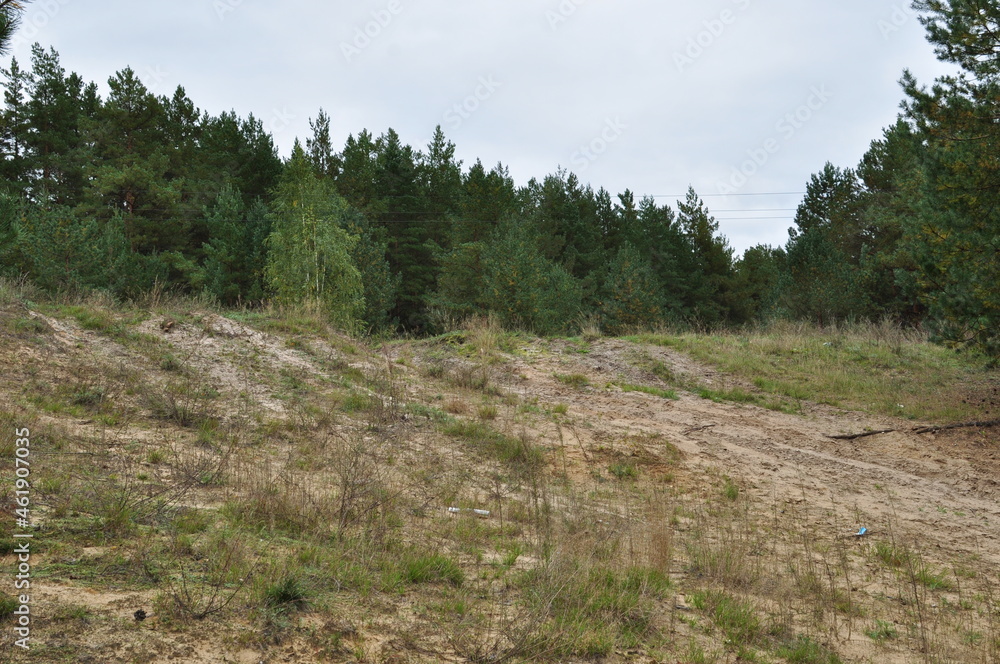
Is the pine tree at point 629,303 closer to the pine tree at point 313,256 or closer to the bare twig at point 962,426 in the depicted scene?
the pine tree at point 313,256

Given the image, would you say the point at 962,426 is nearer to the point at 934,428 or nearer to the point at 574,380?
the point at 934,428

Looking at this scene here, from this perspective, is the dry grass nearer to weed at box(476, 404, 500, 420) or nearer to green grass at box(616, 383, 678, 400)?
weed at box(476, 404, 500, 420)

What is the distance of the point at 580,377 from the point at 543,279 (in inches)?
460

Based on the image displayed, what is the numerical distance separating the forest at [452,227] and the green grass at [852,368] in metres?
1.38

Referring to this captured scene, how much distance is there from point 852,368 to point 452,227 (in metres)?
25.5

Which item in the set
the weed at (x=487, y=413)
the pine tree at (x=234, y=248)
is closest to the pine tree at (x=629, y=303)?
the weed at (x=487, y=413)

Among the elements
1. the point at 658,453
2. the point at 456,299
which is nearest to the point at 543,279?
the point at 456,299

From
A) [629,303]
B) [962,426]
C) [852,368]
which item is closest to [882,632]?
[962,426]

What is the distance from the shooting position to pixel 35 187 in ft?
105

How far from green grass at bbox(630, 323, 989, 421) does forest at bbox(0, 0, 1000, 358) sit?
1385 millimetres

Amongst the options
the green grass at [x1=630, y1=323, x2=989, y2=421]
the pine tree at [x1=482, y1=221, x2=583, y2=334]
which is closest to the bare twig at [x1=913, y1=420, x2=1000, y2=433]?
the green grass at [x1=630, y1=323, x2=989, y2=421]

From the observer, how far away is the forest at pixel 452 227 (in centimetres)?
966

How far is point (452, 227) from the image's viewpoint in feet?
117

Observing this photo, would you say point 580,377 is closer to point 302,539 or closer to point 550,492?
point 550,492
